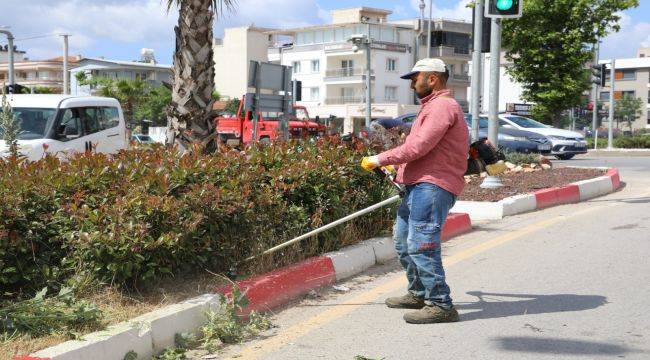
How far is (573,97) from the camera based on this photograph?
33875 mm

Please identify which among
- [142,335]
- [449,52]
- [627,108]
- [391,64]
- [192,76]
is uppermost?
[449,52]

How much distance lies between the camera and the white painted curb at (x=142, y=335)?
393cm

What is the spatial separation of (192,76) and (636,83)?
107 meters

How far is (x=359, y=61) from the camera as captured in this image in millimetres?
72562

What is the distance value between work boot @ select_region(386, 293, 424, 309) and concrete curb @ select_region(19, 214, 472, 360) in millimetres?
770

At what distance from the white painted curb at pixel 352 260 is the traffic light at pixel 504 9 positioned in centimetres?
617

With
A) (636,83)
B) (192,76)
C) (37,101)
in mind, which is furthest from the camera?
(636,83)

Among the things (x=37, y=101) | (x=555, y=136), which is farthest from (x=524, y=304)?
(x=555, y=136)

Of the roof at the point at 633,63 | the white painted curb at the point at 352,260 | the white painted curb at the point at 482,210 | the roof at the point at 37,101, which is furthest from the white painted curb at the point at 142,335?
the roof at the point at 633,63

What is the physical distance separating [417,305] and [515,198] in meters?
5.83

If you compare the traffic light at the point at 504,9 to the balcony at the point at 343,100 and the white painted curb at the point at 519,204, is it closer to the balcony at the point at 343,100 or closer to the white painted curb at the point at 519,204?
the white painted curb at the point at 519,204

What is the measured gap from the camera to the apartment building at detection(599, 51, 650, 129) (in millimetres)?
102375

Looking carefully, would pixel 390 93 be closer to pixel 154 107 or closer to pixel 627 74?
pixel 154 107

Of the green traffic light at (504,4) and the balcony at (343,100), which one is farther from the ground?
the balcony at (343,100)
